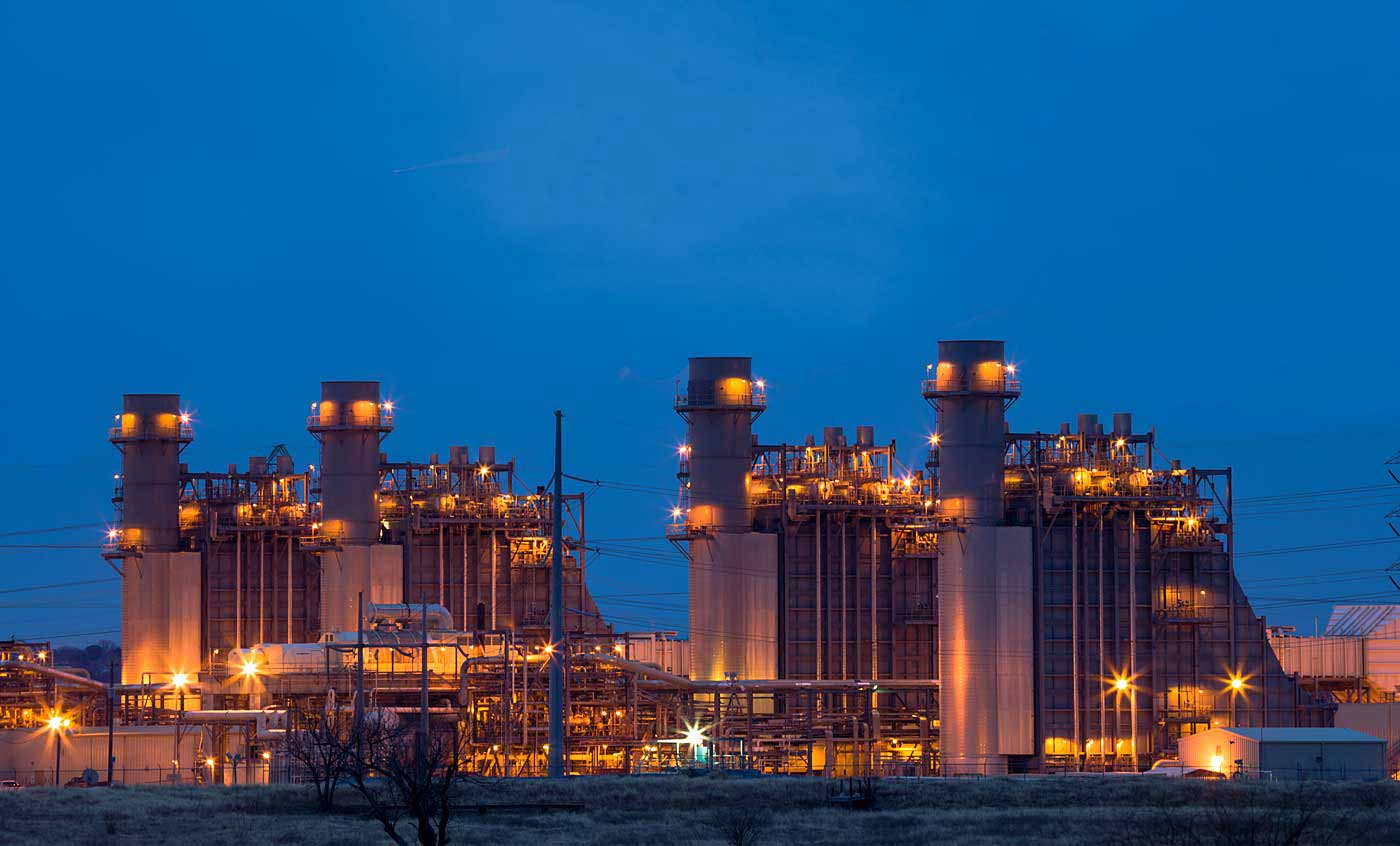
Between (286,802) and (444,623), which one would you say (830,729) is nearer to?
(444,623)

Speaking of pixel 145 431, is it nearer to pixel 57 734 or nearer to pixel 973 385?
pixel 57 734

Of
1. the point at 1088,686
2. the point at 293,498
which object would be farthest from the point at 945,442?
the point at 293,498

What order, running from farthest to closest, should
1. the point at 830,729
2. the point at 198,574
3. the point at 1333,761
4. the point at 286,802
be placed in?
the point at 198,574, the point at 830,729, the point at 1333,761, the point at 286,802

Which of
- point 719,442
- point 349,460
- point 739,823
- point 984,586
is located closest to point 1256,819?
point 739,823

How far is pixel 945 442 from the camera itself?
335 ft

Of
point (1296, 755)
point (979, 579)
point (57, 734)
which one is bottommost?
point (1296, 755)

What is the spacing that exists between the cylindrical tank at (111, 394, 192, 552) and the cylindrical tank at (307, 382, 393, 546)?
29.1 ft

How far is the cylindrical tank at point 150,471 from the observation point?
11562 cm

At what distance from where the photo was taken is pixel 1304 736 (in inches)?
3531

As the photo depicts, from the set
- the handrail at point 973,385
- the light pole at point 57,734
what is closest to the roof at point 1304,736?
the handrail at point 973,385

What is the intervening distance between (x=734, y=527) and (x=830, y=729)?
10.4 m

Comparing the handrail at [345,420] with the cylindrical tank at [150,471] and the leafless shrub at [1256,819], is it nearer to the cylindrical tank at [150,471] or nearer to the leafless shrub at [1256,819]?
the cylindrical tank at [150,471]

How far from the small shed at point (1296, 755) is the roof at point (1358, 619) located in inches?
1174

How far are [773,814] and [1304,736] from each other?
29.2 metres
